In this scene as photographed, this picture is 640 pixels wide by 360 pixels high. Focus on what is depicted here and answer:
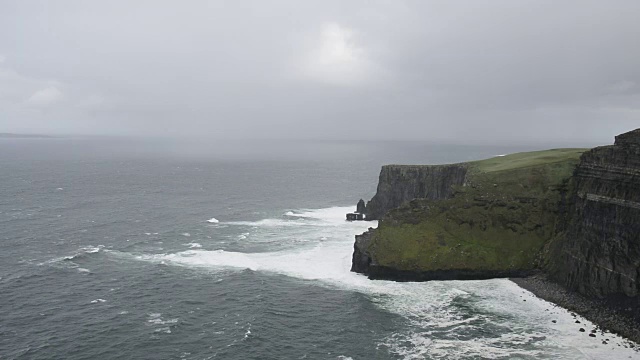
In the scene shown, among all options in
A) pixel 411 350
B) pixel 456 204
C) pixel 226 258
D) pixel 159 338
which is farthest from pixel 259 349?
pixel 456 204

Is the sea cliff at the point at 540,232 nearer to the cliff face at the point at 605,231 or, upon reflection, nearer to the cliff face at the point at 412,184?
the cliff face at the point at 605,231

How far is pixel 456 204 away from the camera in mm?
A: 85938

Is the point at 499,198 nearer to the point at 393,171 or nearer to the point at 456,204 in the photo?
the point at 456,204

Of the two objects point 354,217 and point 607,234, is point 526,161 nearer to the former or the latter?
point 607,234

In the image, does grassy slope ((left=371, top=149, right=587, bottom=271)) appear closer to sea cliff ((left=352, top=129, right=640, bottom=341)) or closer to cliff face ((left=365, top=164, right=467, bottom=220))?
sea cliff ((left=352, top=129, right=640, bottom=341))

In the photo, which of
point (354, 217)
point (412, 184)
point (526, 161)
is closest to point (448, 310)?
point (526, 161)

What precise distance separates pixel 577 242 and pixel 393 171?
55935 millimetres

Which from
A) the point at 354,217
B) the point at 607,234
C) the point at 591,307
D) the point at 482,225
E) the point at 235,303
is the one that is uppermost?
the point at 607,234

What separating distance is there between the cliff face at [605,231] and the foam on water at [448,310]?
262 inches

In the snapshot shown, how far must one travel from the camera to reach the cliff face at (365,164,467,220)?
361ft

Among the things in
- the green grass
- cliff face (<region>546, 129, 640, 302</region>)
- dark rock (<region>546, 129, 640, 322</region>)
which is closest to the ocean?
dark rock (<region>546, 129, 640, 322</region>)

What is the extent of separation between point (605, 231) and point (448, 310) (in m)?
23.7

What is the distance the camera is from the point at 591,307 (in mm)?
63906

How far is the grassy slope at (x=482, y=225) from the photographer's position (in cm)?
7781
